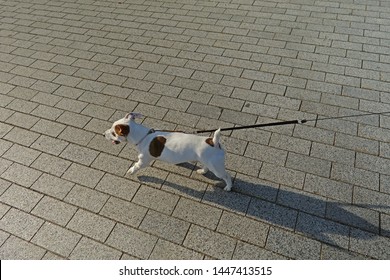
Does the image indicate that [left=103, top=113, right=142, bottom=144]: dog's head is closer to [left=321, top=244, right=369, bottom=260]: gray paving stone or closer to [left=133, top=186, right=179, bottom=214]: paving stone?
[left=133, top=186, right=179, bottom=214]: paving stone

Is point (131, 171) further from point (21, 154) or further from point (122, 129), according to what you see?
point (21, 154)

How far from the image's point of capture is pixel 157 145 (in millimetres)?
4027

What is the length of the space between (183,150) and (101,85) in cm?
327

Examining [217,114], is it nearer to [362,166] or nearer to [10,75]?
[362,166]

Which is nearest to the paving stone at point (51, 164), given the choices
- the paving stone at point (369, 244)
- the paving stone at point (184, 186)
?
the paving stone at point (184, 186)

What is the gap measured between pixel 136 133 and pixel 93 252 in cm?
153

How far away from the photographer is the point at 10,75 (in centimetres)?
682

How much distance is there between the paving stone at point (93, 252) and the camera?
12.5ft

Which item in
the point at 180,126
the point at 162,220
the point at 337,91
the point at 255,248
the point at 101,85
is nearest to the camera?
the point at 255,248

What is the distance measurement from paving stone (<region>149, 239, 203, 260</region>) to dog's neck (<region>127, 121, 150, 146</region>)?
130 centimetres

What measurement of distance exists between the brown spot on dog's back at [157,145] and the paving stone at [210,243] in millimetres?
1053

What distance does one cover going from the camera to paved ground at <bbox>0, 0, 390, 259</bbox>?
13.0ft

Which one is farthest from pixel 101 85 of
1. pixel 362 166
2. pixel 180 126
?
pixel 362 166

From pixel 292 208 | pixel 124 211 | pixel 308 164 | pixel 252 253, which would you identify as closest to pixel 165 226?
pixel 124 211
